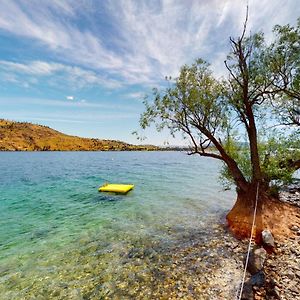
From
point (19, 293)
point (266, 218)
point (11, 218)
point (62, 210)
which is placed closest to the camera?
point (19, 293)

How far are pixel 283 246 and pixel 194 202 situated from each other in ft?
48.2

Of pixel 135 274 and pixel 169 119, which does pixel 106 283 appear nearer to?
pixel 135 274

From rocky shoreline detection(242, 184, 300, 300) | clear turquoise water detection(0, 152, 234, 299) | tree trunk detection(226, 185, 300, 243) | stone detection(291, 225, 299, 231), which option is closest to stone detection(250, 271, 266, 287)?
rocky shoreline detection(242, 184, 300, 300)

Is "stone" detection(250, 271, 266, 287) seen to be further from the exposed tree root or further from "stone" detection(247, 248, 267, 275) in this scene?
the exposed tree root

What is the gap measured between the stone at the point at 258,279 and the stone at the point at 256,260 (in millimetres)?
319

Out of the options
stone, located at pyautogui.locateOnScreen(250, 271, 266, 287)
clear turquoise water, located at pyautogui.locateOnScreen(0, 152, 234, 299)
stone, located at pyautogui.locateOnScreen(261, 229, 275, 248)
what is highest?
stone, located at pyautogui.locateOnScreen(261, 229, 275, 248)

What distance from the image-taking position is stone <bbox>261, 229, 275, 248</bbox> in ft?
43.3

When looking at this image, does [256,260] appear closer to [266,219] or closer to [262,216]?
[266,219]

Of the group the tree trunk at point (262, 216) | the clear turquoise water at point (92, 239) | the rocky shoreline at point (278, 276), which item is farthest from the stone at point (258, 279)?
the clear turquoise water at point (92, 239)

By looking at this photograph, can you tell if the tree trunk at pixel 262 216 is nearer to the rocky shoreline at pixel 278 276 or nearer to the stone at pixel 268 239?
the stone at pixel 268 239

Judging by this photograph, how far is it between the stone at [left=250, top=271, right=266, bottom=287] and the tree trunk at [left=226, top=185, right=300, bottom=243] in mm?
4061

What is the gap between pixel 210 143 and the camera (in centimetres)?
1931

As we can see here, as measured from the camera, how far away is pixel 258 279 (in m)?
10.2

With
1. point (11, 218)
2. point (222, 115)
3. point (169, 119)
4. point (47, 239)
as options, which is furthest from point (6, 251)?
point (222, 115)
